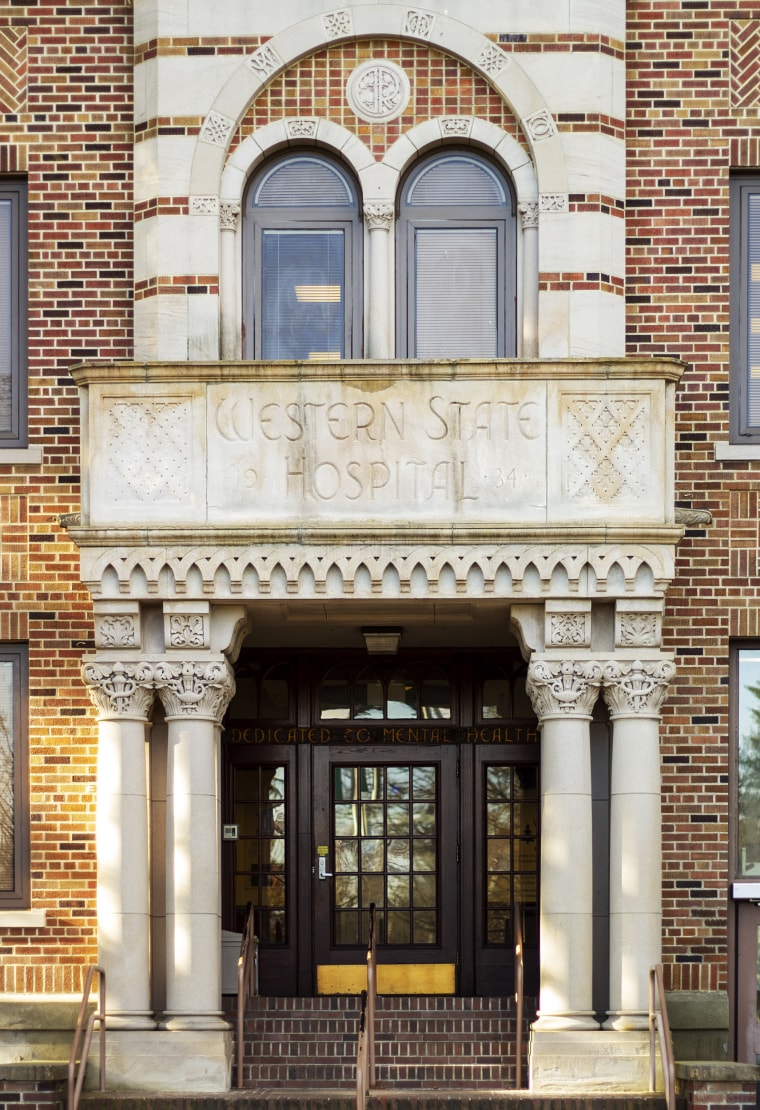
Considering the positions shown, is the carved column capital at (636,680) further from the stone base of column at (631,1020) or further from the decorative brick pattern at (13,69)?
the decorative brick pattern at (13,69)

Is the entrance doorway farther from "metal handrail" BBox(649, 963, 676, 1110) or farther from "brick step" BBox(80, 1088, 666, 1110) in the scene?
"brick step" BBox(80, 1088, 666, 1110)

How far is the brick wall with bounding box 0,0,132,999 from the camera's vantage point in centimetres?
1644

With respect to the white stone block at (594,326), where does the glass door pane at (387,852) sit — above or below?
below

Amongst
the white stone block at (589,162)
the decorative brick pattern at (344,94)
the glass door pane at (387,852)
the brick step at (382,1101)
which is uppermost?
the decorative brick pattern at (344,94)

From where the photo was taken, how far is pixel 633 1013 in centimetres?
1518

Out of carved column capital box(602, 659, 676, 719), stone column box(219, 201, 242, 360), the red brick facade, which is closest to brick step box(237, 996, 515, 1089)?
the red brick facade

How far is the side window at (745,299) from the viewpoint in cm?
1695

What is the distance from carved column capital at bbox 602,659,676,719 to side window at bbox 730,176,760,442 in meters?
2.48

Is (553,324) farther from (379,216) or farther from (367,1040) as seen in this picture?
(367,1040)

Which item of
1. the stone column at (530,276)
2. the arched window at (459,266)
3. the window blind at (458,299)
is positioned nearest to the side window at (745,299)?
the stone column at (530,276)

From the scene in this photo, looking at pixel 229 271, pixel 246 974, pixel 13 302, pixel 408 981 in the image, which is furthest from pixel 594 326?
pixel 246 974

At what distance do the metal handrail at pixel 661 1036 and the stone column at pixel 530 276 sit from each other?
4.79 m

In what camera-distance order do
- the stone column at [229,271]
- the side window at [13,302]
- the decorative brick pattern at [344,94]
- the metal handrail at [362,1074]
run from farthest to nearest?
1. the side window at [13,302]
2. the decorative brick pattern at [344,94]
3. the stone column at [229,271]
4. the metal handrail at [362,1074]

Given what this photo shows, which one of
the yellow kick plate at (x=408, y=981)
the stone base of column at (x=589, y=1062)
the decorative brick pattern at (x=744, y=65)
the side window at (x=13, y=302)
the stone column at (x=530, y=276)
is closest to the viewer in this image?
the stone base of column at (x=589, y=1062)
